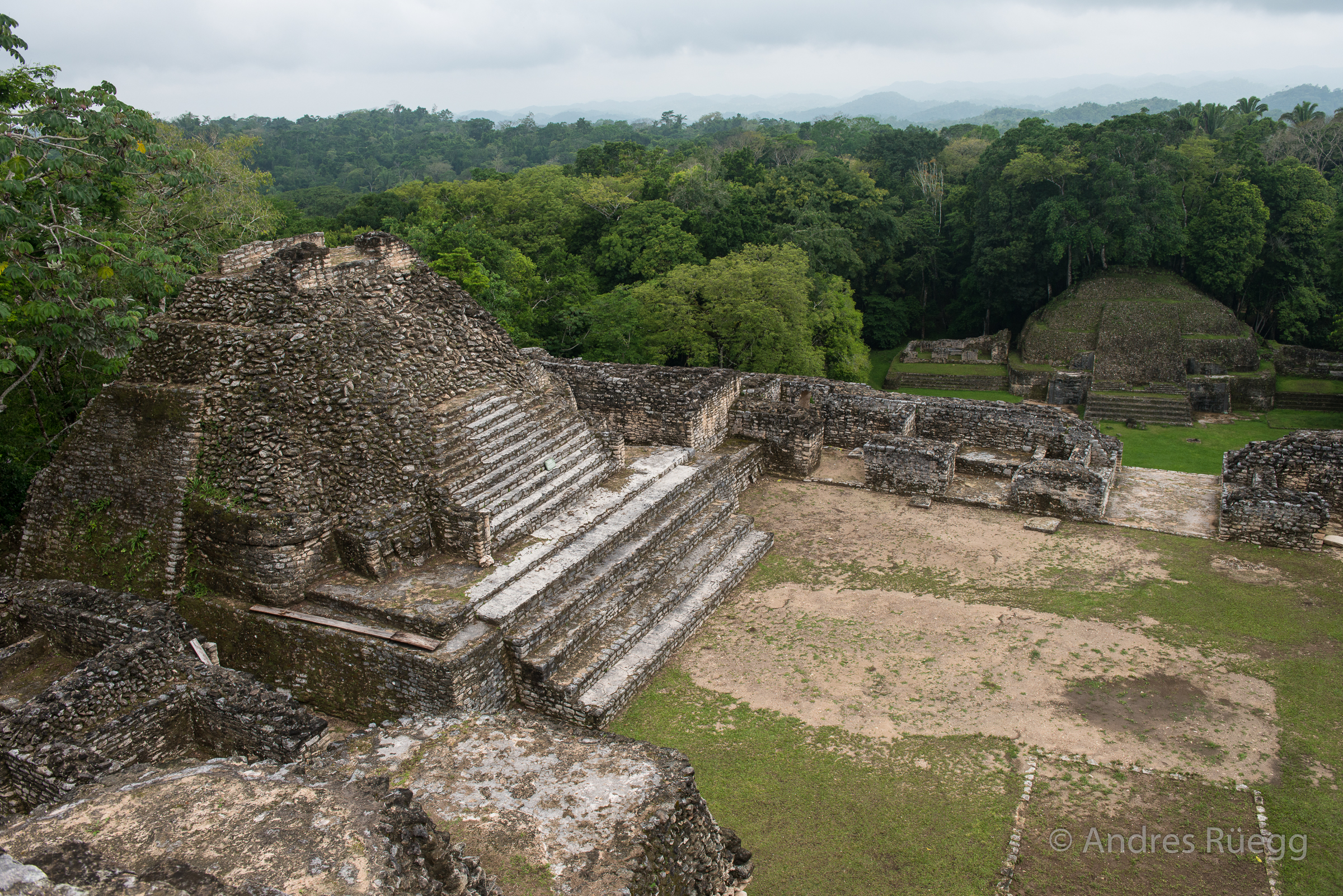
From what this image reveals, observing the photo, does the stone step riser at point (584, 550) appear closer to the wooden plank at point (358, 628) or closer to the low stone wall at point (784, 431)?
the wooden plank at point (358, 628)

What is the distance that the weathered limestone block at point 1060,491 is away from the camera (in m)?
11.6

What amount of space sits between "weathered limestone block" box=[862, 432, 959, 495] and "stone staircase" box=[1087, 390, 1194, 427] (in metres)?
10.6

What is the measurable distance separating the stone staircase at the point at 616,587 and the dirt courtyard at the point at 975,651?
1.55ft

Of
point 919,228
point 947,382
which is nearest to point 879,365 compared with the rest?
point 947,382

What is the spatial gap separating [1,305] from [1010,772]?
10256 mm

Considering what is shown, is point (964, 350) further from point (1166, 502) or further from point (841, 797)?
point (841, 797)

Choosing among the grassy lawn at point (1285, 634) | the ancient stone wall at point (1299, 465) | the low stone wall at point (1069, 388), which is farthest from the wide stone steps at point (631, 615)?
the low stone wall at point (1069, 388)

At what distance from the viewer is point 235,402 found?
8672 millimetres

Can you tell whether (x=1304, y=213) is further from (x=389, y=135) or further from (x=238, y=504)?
(x=389, y=135)

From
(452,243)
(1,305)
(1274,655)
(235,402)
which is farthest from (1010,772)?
(452,243)

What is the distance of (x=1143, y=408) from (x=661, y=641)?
17.7m

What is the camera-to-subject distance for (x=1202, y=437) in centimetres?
1844

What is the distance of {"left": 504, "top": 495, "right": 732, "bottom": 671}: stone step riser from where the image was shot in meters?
7.79

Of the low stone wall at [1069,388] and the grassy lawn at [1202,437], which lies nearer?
the grassy lawn at [1202,437]
